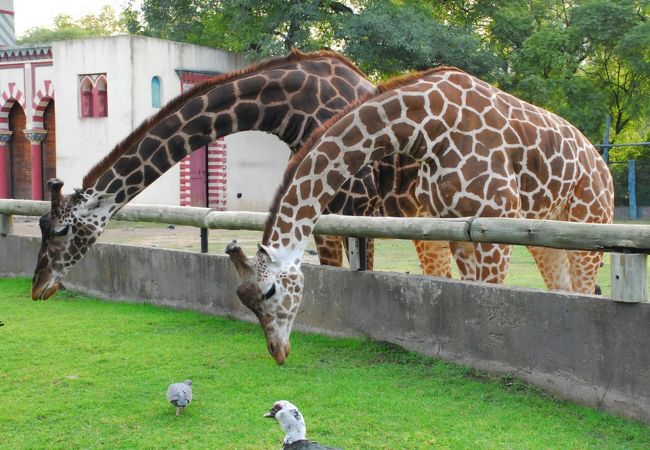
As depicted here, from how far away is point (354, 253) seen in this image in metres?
Answer: 6.20

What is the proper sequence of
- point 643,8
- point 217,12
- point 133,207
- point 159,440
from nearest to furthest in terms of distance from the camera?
1. point 159,440
2. point 133,207
3. point 643,8
4. point 217,12

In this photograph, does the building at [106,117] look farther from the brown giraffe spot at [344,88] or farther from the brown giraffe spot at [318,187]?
the brown giraffe spot at [318,187]

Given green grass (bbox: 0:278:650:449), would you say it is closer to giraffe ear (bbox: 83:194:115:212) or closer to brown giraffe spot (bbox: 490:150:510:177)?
giraffe ear (bbox: 83:194:115:212)

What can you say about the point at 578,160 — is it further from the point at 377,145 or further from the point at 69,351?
the point at 69,351

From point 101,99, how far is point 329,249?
18.0m

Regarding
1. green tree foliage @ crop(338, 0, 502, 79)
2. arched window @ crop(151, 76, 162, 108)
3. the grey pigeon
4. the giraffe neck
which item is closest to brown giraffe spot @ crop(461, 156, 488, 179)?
the giraffe neck

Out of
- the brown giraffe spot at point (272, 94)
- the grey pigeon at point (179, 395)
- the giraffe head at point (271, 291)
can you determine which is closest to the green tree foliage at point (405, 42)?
the brown giraffe spot at point (272, 94)

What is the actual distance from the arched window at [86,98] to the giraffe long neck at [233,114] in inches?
708

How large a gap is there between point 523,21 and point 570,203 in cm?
1958

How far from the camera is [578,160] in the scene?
239 inches

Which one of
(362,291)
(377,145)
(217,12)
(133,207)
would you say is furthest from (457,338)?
(217,12)

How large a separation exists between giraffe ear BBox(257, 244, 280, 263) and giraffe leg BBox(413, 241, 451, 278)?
2451 millimetres

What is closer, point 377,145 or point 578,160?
point 377,145

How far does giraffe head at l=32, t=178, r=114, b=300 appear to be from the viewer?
18.7 ft
